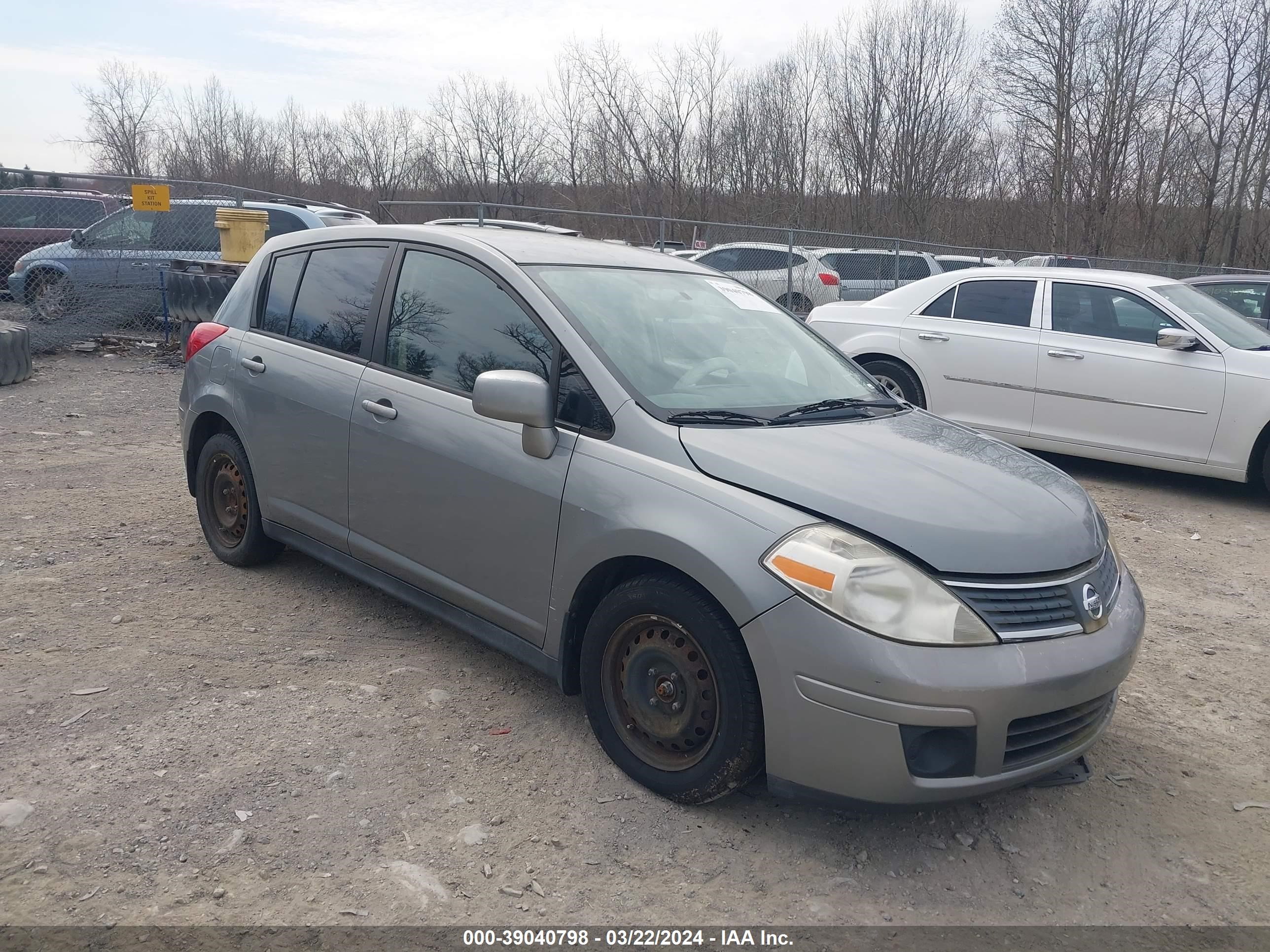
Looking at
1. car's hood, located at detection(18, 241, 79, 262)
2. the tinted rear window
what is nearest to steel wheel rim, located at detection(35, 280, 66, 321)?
car's hood, located at detection(18, 241, 79, 262)

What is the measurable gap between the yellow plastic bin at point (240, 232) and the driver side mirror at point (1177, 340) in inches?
366

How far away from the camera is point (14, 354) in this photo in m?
9.90

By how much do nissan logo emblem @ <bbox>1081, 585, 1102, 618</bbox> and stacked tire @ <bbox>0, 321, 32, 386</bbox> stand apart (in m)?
10.3

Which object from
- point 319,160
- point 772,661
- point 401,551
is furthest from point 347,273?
point 319,160

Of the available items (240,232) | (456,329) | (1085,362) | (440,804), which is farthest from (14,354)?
(1085,362)

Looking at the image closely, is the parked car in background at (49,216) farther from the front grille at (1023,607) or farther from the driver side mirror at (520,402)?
the front grille at (1023,607)

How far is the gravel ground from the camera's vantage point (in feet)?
8.58

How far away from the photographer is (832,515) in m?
2.75

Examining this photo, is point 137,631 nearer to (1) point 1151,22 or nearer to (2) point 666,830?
(2) point 666,830

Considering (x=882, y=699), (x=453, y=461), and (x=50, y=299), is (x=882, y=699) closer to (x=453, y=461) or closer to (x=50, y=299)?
(x=453, y=461)

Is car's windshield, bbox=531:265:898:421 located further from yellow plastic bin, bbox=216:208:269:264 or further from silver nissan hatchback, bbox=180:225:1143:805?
yellow plastic bin, bbox=216:208:269:264

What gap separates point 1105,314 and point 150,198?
1072 cm

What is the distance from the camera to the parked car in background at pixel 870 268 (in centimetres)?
1579

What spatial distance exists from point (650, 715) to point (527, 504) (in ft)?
2.63
